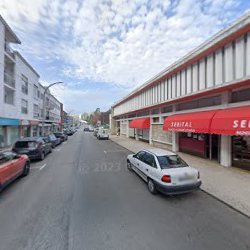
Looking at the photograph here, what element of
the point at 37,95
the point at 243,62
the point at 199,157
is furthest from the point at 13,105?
the point at 243,62

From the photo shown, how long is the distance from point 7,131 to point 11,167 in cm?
1661

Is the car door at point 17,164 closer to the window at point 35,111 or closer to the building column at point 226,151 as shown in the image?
the building column at point 226,151

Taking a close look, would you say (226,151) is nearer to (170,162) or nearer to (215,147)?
(215,147)

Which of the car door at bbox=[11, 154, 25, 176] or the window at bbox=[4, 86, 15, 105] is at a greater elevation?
the window at bbox=[4, 86, 15, 105]

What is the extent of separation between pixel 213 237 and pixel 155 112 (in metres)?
16.8

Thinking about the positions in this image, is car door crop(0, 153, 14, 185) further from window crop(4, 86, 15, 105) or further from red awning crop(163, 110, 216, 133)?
window crop(4, 86, 15, 105)

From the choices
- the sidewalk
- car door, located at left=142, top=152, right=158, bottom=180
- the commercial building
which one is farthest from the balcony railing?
the sidewalk

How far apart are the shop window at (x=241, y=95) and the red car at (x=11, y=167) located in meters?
11.0

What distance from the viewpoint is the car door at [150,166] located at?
6.57 metres

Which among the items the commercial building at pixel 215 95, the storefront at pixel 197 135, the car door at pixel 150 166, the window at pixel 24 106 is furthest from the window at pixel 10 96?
the car door at pixel 150 166

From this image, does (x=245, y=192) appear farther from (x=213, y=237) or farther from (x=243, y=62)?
(x=243, y=62)

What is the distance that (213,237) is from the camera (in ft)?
13.0

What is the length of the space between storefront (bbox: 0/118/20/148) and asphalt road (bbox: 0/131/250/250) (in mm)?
→ 14857

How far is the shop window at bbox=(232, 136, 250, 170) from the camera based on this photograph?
942 cm
